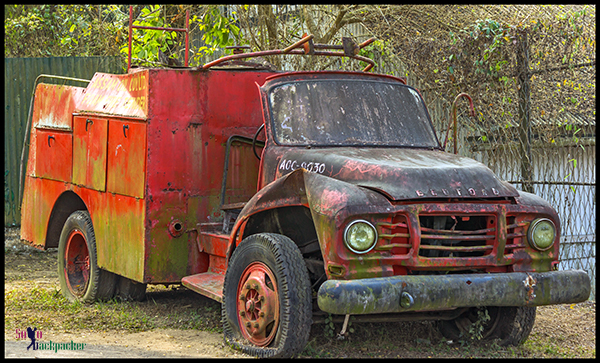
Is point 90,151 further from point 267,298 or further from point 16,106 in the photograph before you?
point 16,106

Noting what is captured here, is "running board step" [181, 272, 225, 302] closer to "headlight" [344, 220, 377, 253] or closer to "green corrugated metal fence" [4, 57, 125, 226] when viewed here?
"headlight" [344, 220, 377, 253]

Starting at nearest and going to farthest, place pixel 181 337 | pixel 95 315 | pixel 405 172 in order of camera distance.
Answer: pixel 405 172, pixel 181 337, pixel 95 315

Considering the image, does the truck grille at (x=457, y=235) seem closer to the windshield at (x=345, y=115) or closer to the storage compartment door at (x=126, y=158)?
the windshield at (x=345, y=115)

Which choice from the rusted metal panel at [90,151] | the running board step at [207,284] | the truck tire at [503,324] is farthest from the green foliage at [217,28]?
the truck tire at [503,324]

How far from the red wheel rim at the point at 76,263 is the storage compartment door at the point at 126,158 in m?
1.25

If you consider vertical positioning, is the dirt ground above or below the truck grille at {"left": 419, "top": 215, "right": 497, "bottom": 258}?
below

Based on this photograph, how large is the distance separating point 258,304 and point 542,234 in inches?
84.4

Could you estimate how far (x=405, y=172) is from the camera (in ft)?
16.6

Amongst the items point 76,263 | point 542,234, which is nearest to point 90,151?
point 76,263

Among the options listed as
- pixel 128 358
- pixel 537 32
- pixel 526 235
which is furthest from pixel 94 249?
pixel 537 32

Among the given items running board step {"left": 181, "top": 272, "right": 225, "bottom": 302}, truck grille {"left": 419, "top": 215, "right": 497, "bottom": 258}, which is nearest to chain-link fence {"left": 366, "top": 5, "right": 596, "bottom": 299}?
truck grille {"left": 419, "top": 215, "right": 497, "bottom": 258}

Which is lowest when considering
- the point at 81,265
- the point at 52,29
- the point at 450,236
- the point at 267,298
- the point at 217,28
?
the point at 81,265

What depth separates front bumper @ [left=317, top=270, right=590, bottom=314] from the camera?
14.9 ft

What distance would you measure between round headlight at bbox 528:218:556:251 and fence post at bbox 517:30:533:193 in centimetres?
275
